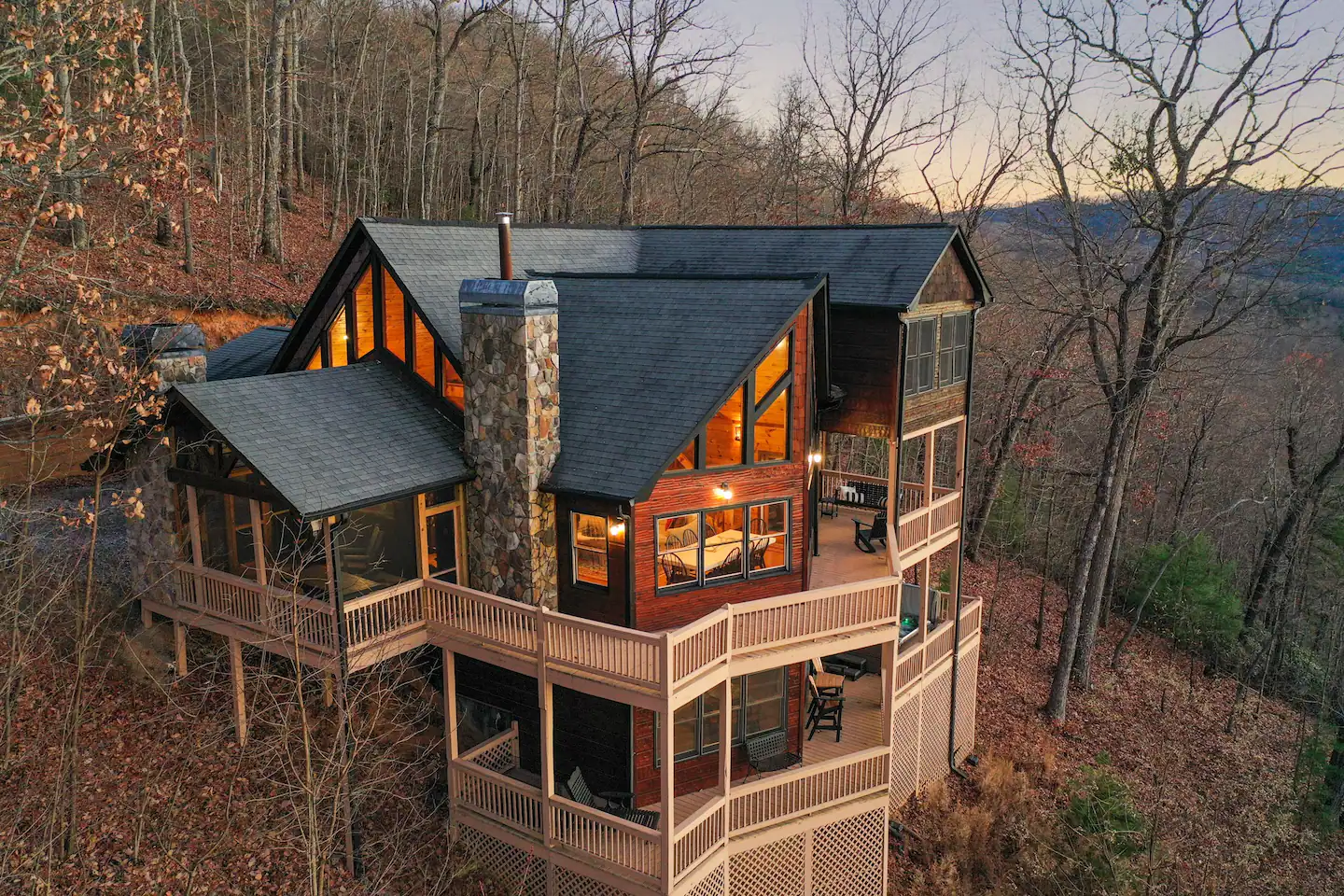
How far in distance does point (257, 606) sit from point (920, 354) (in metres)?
11.9

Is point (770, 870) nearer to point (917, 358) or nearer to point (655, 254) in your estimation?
point (917, 358)

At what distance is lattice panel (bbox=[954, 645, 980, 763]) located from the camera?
19281 mm

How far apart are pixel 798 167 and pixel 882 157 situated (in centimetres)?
360

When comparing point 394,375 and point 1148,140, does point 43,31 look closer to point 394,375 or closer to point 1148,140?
point 394,375

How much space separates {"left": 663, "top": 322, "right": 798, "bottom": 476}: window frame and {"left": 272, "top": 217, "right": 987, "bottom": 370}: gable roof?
1.57m

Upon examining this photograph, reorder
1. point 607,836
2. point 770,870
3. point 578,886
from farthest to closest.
A: point 770,870 → point 578,886 → point 607,836

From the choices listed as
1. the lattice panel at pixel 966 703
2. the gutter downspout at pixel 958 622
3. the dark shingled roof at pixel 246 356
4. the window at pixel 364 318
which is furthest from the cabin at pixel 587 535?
the lattice panel at pixel 966 703

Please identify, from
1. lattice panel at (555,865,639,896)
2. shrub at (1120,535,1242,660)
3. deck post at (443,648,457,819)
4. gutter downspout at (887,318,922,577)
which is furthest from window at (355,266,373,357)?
shrub at (1120,535,1242,660)

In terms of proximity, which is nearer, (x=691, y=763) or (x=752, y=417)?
(x=752, y=417)

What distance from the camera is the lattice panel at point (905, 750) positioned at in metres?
16.6

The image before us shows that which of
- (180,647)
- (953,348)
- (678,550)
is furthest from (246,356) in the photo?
(953,348)

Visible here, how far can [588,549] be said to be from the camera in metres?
13.5

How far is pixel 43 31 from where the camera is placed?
30.8 feet

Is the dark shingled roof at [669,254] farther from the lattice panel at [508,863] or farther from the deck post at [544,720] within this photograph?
the lattice panel at [508,863]
